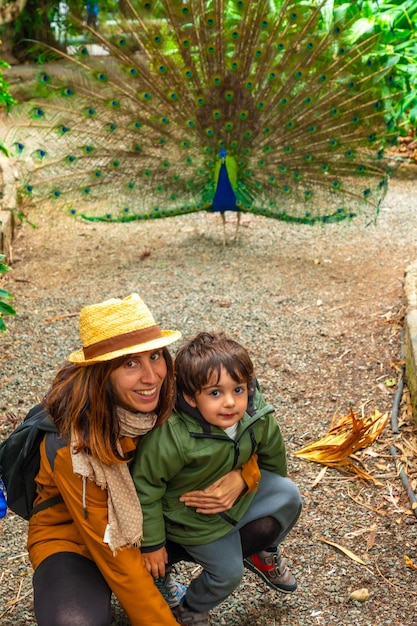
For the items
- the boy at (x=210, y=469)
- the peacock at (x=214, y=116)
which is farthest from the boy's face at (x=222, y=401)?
the peacock at (x=214, y=116)

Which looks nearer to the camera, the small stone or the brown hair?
the brown hair

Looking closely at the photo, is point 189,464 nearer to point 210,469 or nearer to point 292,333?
point 210,469

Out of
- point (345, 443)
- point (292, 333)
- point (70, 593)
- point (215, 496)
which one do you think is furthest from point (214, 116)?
point (70, 593)

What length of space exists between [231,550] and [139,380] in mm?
602

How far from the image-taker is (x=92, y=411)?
77.1 inches

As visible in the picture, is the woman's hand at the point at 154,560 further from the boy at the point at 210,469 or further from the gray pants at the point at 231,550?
the gray pants at the point at 231,550

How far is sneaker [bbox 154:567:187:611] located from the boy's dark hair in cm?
62

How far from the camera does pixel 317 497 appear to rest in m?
3.08

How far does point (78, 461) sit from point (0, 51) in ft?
33.3

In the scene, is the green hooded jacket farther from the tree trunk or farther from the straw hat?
the tree trunk

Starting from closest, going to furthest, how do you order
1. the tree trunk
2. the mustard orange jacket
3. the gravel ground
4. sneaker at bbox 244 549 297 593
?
the mustard orange jacket → sneaker at bbox 244 549 297 593 → the gravel ground → the tree trunk

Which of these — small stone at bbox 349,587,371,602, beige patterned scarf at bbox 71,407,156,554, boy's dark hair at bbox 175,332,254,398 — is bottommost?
small stone at bbox 349,587,371,602

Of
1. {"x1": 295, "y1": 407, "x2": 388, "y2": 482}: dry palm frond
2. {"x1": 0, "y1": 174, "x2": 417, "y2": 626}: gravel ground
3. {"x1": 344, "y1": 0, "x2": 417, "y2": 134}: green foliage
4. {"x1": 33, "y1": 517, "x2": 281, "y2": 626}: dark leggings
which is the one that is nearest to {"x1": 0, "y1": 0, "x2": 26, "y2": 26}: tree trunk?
{"x1": 0, "y1": 174, "x2": 417, "y2": 626}: gravel ground

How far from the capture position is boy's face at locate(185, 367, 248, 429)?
2.11 metres
